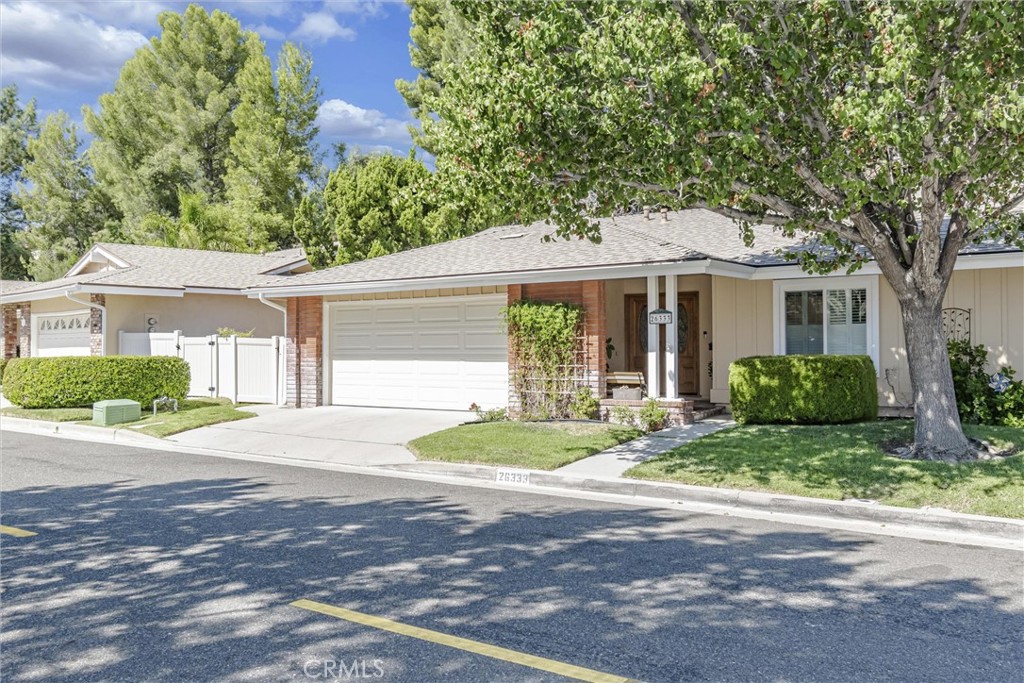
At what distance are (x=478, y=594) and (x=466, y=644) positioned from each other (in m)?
0.89

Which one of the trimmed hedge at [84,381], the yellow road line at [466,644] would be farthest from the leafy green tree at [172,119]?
the yellow road line at [466,644]

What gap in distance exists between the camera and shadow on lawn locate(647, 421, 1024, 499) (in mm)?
8633

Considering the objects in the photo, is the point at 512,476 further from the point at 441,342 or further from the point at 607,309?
the point at 607,309

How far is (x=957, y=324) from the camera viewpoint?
539 inches

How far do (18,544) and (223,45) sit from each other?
4372 cm

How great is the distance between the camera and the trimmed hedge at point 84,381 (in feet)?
59.5

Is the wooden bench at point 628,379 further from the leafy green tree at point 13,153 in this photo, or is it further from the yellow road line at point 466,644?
the leafy green tree at point 13,153

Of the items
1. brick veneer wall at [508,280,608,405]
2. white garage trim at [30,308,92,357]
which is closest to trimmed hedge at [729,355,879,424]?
brick veneer wall at [508,280,608,405]

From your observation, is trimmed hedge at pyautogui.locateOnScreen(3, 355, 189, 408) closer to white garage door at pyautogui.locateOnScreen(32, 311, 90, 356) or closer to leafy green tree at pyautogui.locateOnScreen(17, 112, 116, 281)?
white garage door at pyautogui.locateOnScreen(32, 311, 90, 356)

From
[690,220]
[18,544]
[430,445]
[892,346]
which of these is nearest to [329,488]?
[430,445]

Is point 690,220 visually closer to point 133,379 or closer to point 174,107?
point 133,379

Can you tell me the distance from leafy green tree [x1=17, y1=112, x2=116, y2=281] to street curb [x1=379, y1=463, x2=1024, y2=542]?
43.9 m

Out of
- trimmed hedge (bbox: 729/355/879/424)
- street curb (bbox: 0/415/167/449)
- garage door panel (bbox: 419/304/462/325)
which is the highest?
garage door panel (bbox: 419/304/462/325)

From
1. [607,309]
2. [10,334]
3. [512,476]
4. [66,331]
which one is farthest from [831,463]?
[10,334]
